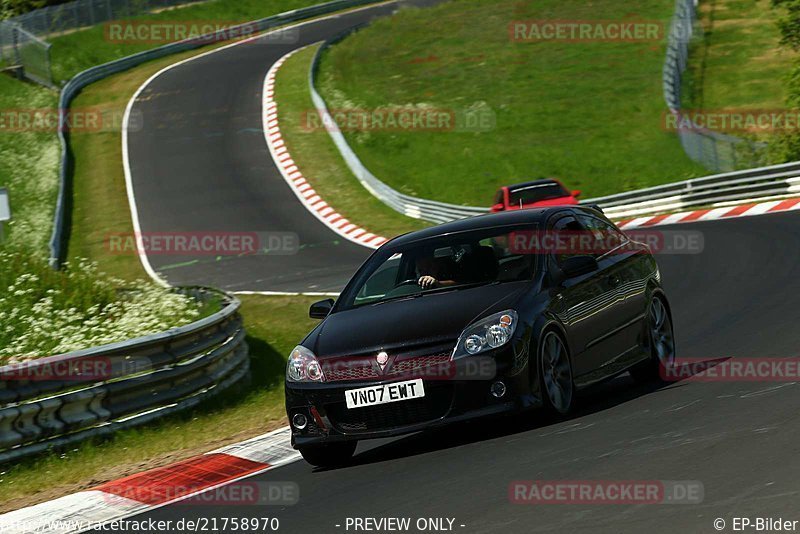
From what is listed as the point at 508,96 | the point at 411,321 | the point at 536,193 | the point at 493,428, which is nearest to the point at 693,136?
the point at 536,193

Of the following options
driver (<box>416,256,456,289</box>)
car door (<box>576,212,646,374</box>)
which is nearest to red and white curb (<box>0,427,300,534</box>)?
driver (<box>416,256,456,289</box>)

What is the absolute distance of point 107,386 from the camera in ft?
35.1

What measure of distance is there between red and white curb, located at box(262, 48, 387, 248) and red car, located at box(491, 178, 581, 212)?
3.01 meters

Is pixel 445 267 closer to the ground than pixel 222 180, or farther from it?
farther from it

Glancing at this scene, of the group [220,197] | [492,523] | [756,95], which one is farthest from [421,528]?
[756,95]

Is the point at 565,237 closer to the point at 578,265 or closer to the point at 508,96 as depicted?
the point at 578,265

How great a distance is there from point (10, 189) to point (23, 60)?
41.6 feet

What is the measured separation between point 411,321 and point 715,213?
18.8m

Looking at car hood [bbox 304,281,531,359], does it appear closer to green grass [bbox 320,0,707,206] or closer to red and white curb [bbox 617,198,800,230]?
red and white curb [bbox 617,198,800,230]

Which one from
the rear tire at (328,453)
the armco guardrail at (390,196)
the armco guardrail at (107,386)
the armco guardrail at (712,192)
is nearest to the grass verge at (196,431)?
the armco guardrail at (107,386)

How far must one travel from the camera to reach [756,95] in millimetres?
43844

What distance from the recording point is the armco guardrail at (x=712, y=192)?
26.1 m

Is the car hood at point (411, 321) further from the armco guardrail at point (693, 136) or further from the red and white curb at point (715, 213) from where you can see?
the armco guardrail at point (693, 136)

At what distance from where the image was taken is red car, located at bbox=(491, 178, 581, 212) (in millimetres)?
25266
